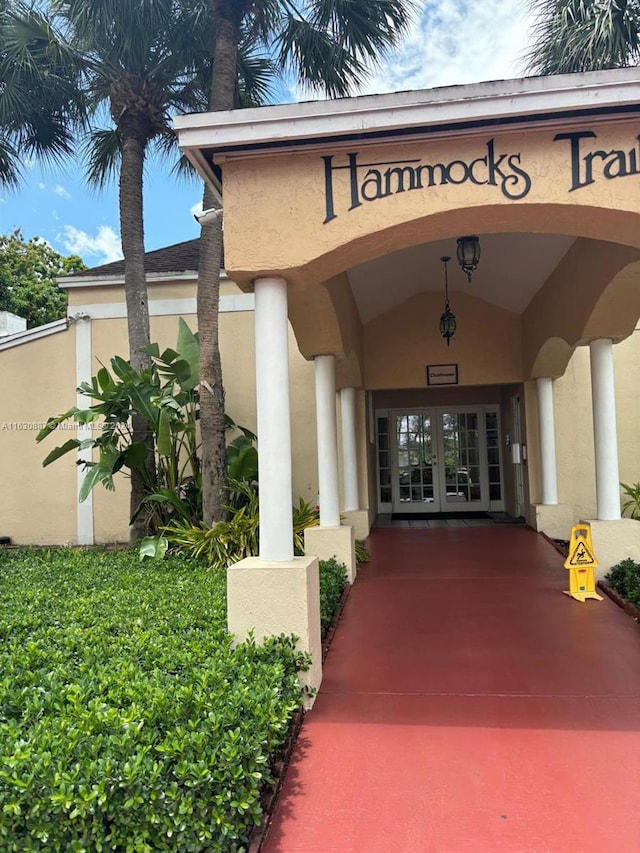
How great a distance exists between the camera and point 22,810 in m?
2.33

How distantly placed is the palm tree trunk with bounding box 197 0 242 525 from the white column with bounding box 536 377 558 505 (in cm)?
524

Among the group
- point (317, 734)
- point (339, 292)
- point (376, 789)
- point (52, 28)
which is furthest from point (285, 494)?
point (52, 28)

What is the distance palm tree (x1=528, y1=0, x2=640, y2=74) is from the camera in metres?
9.43

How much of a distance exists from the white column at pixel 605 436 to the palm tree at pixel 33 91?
30.2 ft

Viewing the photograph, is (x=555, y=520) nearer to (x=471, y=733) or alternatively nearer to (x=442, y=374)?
(x=442, y=374)

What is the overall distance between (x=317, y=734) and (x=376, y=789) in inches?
26.4

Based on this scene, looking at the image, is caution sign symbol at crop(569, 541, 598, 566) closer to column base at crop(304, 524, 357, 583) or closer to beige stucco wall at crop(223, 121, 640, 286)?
column base at crop(304, 524, 357, 583)

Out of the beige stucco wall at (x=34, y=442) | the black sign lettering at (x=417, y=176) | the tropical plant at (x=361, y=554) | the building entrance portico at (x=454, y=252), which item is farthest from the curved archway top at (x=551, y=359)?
the beige stucco wall at (x=34, y=442)

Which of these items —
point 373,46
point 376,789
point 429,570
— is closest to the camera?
point 376,789

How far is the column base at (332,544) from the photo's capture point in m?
7.21

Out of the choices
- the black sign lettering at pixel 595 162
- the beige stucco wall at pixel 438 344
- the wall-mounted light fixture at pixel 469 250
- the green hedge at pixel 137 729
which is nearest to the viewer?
the green hedge at pixel 137 729

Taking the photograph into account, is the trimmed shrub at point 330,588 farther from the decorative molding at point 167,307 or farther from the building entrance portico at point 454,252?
the decorative molding at point 167,307

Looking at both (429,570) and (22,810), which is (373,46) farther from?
(22,810)

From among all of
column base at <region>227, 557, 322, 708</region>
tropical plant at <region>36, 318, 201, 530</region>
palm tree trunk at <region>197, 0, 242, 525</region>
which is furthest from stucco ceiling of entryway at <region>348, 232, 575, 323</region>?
column base at <region>227, 557, 322, 708</region>
